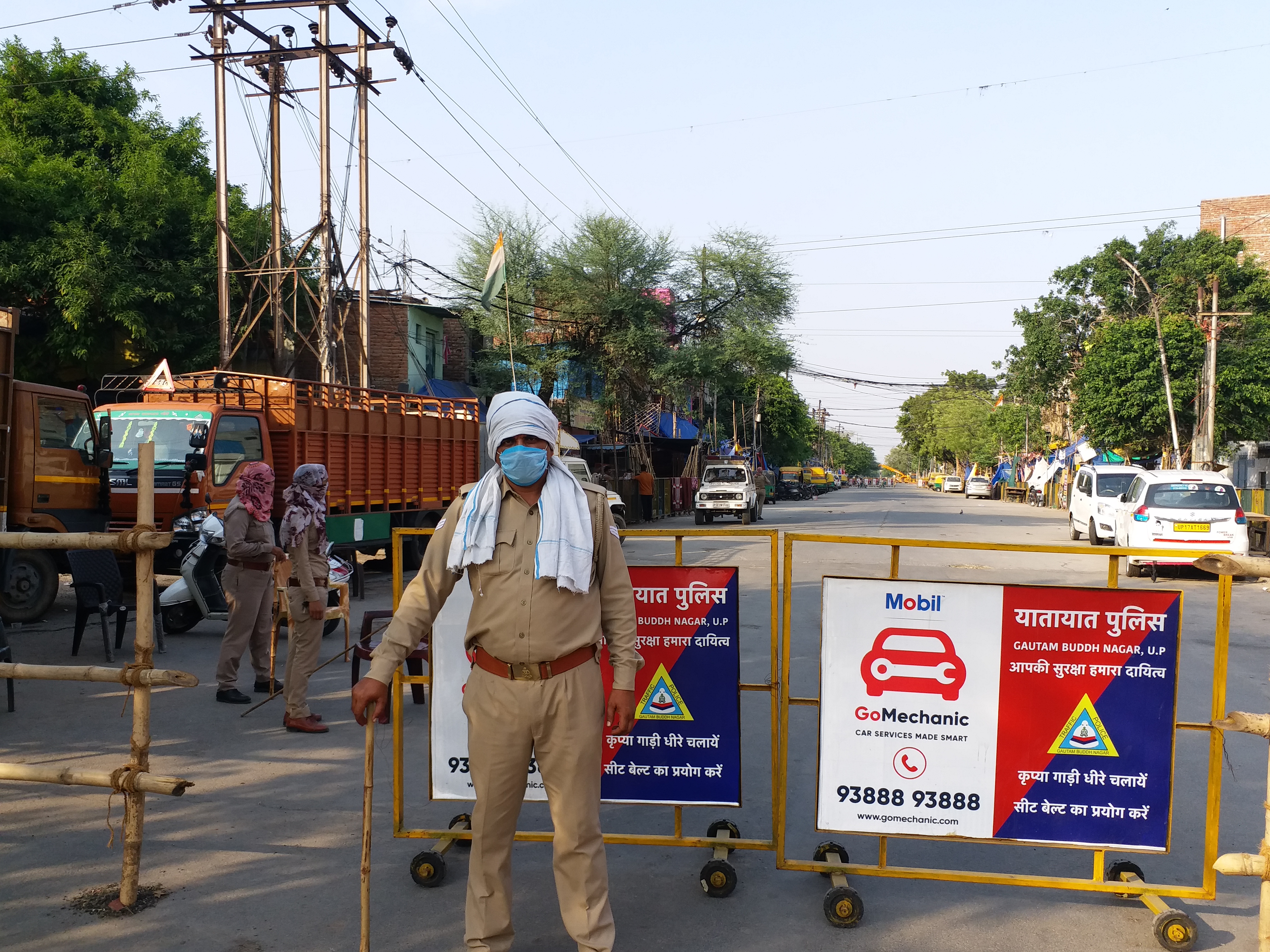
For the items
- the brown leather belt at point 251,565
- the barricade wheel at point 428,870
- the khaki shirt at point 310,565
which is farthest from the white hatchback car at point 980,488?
the barricade wheel at point 428,870

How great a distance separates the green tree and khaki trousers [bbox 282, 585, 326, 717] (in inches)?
665

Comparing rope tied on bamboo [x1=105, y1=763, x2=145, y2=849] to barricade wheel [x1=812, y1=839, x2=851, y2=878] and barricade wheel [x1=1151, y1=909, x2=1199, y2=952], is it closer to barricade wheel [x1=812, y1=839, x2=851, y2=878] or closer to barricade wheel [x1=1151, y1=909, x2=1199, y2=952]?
barricade wheel [x1=812, y1=839, x2=851, y2=878]

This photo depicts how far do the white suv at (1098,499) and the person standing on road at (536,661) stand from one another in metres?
19.3

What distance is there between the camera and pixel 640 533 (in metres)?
4.68

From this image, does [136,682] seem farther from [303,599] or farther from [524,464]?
[303,599]

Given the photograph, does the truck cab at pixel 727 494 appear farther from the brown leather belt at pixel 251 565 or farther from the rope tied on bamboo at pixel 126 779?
the rope tied on bamboo at pixel 126 779

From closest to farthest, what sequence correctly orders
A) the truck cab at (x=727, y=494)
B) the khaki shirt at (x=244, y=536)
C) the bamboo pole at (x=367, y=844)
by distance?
the bamboo pole at (x=367, y=844) < the khaki shirt at (x=244, y=536) < the truck cab at (x=727, y=494)

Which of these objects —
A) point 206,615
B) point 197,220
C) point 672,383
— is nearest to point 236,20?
point 197,220

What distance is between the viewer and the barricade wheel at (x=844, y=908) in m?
4.03

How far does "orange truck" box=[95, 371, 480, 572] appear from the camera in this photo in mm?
12672

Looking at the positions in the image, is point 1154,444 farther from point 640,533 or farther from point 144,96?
point 640,533

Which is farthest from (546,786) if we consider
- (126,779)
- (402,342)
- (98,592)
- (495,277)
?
(402,342)

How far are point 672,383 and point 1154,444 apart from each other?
58.8 ft

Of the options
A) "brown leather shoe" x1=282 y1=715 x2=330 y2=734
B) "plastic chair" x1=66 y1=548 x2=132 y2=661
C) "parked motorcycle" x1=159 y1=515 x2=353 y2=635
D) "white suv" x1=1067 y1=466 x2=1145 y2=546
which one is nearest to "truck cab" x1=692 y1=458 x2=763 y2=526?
"white suv" x1=1067 y1=466 x2=1145 y2=546
